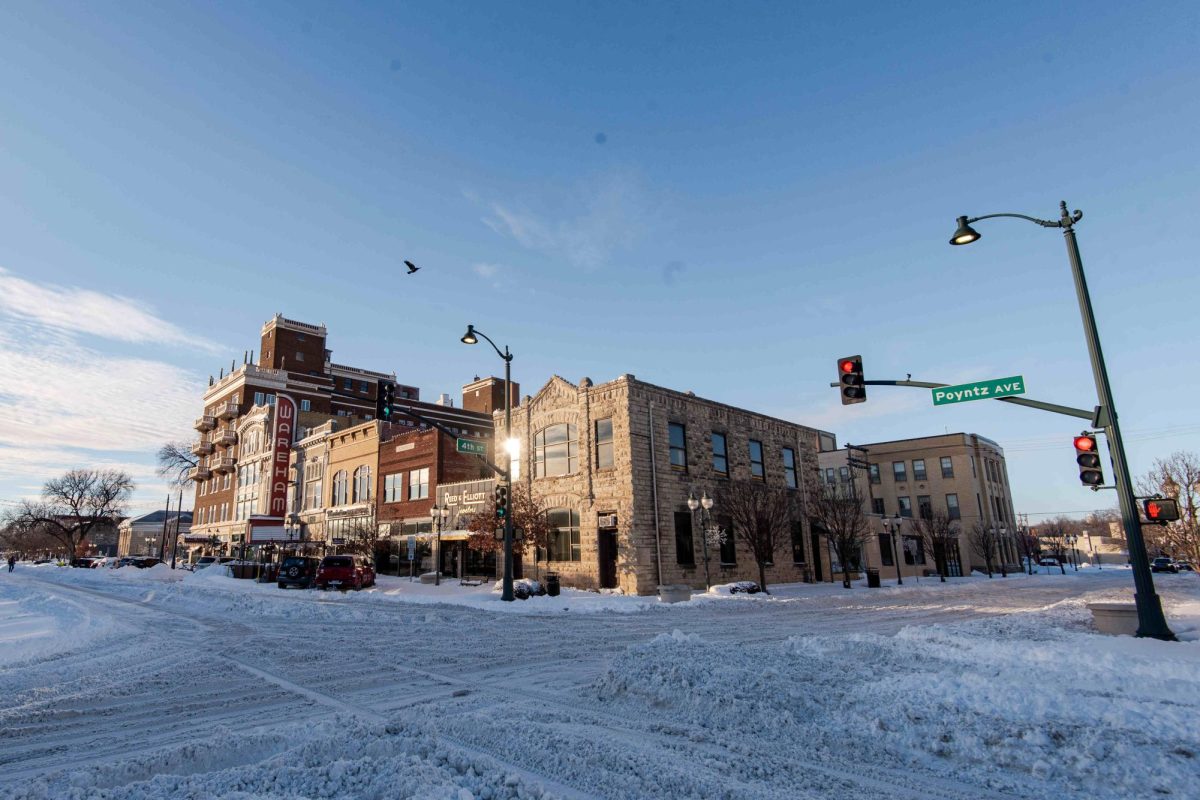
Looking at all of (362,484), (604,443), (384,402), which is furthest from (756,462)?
(362,484)

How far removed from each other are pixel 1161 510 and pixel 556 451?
22.4m

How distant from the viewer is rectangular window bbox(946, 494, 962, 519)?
61.2 m

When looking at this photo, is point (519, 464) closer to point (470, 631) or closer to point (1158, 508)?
point (470, 631)

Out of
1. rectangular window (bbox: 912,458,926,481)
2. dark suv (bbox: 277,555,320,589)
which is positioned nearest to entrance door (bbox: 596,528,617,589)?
dark suv (bbox: 277,555,320,589)

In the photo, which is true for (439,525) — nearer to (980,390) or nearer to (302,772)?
(980,390)

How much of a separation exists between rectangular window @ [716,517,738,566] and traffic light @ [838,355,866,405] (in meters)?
15.8

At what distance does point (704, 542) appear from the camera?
94.8 feet

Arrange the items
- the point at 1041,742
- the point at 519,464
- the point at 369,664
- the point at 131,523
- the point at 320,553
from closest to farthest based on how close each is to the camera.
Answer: the point at 1041,742
the point at 369,664
the point at 519,464
the point at 320,553
the point at 131,523

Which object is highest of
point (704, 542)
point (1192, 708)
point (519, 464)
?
point (519, 464)

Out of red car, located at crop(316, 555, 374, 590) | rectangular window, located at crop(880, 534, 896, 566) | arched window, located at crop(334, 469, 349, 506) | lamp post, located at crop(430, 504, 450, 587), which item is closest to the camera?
red car, located at crop(316, 555, 374, 590)

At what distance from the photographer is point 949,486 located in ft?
203

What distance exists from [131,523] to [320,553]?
11251 cm

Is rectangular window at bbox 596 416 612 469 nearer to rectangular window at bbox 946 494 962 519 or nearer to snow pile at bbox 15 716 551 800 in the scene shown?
snow pile at bbox 15 716 551 800

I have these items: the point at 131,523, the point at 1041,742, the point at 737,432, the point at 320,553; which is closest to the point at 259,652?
the point at 1041,742
